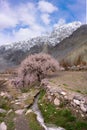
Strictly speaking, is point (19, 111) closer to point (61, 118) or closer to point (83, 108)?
point (61, 118)

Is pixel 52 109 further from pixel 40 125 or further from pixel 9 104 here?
pixel 9 104

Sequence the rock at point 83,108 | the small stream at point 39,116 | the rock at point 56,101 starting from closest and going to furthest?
the small stream at point 39,116, the rock at point 83,108, the rock at point 56,101

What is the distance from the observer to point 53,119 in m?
25.5

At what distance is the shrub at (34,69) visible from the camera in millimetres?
42656

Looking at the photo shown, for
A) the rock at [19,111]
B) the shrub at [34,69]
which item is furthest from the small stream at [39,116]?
the shrub at [34,69]

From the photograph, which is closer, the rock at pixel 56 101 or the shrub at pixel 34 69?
the rock at pixel 56 101

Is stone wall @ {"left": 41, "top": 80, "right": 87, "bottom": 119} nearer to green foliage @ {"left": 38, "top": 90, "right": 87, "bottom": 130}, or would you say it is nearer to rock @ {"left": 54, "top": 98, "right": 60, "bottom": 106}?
rock @ {"left": 54, "top": 98, "right": 60, "bottom": 106}

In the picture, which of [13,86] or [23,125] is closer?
[23,125]

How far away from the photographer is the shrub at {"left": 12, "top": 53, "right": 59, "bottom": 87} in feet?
140

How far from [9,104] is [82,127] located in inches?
424

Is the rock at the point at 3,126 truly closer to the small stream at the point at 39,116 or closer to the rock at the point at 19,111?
the rock at the point at 19,111

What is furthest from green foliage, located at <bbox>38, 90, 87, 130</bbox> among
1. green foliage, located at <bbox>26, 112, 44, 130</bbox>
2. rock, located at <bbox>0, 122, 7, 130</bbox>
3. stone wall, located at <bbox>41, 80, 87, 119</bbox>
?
rock, located at <bbox>0, 122, 7, 130</bbox>

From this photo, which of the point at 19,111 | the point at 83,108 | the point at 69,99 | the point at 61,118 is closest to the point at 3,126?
the point at 19,111

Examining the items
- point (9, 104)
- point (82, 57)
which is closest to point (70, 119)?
point (9, 104)
